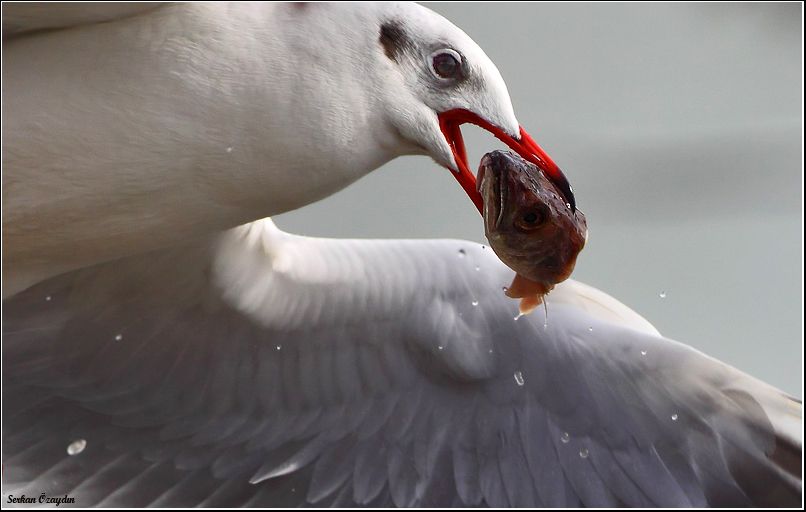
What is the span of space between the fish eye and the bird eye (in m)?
0.23

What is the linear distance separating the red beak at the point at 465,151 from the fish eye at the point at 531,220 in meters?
0.05

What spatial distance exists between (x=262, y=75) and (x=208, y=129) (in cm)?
11

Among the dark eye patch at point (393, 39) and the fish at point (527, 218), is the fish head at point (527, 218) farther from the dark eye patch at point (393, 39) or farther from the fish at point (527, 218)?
the dark eye patch at point (393, 39)

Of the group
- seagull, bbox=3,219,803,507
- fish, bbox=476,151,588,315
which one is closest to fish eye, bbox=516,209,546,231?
fish, bbox=476,151,588,315

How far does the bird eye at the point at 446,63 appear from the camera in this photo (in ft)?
6.54

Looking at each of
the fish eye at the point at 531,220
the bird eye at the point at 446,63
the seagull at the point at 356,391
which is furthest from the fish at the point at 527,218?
the seagull at the point at 356,391

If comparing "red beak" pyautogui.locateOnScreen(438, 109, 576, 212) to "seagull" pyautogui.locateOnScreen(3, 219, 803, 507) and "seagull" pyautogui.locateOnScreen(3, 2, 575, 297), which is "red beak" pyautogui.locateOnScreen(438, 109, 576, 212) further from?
"seagull" pyautogui.locateOnScreen(3, 219, 803, 507)

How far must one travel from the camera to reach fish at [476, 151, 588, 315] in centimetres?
196

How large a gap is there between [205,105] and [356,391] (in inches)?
31.7

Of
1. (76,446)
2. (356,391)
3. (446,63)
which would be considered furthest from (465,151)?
(76,446)

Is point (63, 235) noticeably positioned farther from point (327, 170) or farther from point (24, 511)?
point (24, 511)

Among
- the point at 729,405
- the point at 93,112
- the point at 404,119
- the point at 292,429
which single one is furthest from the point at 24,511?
the point at 729,405

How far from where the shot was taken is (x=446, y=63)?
199cm

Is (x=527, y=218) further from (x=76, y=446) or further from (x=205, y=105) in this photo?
(x=76, y=446)
